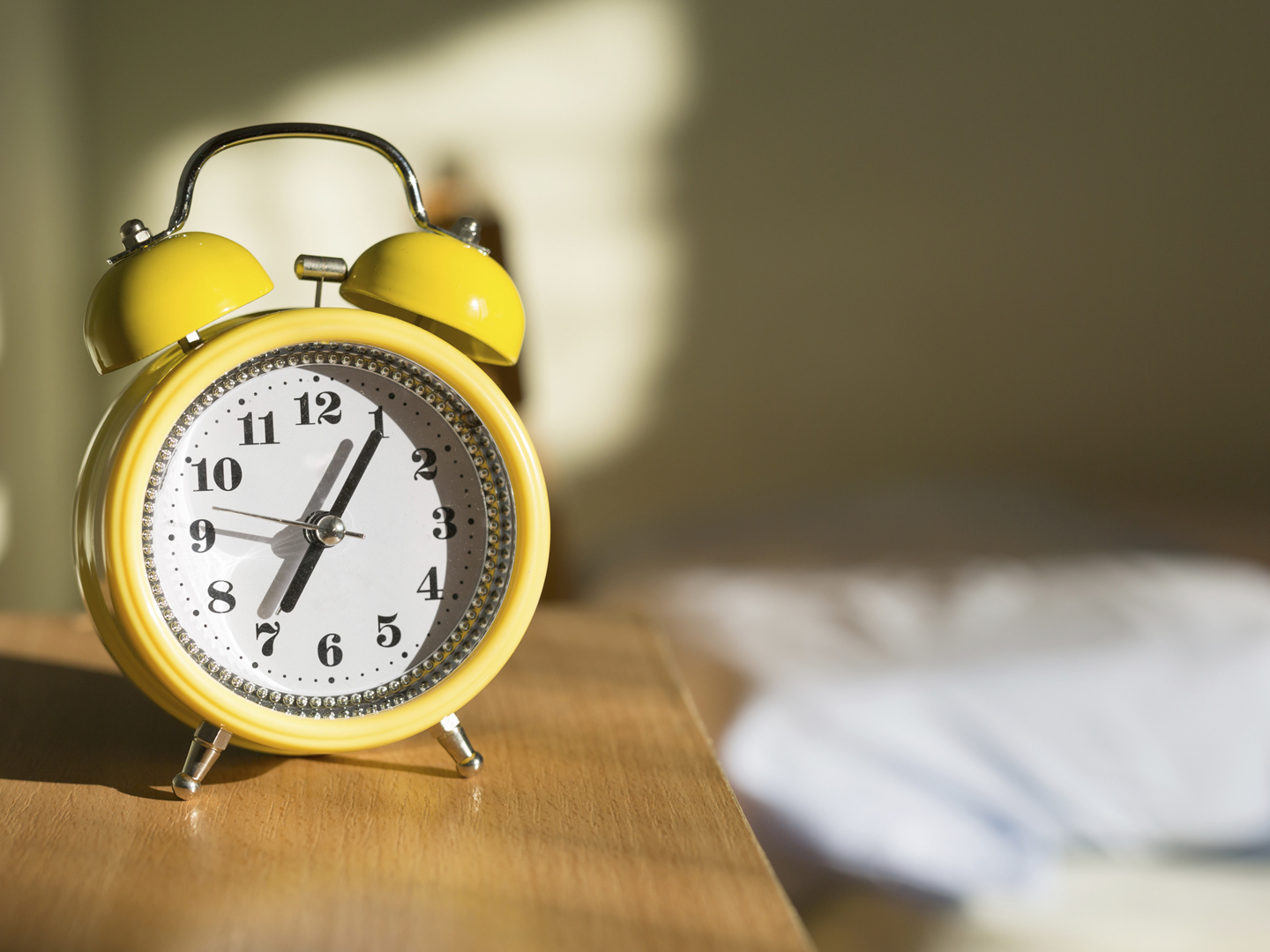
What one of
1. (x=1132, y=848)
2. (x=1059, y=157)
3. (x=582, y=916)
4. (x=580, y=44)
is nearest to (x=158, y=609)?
(x=582, y=916)

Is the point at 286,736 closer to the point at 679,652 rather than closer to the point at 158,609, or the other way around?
the point at 158,609

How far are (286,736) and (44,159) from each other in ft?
6.43

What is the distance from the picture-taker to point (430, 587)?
1.82ft

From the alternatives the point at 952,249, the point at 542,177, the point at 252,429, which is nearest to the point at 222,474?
the point at 252,429

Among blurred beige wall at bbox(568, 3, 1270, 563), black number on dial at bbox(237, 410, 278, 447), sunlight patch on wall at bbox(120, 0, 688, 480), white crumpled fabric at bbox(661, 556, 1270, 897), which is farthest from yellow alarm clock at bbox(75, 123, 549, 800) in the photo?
blurred beige wall at bbox(568, 3, 1270, 563)

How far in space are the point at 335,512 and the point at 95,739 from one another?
21 cm

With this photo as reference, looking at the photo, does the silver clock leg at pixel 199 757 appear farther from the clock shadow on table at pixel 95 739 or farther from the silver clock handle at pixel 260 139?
the silver clock handle at pixel 260 139

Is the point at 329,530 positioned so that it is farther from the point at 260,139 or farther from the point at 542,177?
the point at 542,177

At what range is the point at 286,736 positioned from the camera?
20.4 inches

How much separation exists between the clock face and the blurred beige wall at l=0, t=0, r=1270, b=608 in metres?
2.06

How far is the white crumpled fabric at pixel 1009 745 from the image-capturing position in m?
1.09

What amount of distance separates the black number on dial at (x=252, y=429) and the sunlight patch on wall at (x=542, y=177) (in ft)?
5.93

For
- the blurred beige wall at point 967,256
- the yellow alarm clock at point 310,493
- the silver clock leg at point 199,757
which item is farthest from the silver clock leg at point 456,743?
the blurred beige wall at point 967,256

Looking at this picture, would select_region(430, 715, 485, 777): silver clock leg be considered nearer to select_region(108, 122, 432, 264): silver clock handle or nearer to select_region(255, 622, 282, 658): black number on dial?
select_region(255, 622, 282, 658): black number on dial
